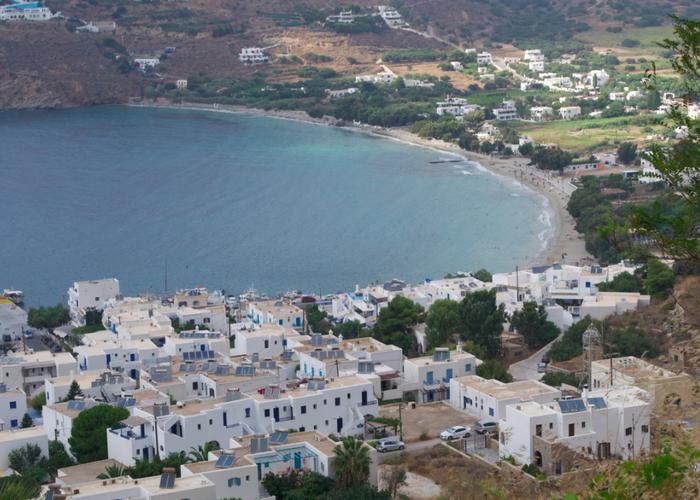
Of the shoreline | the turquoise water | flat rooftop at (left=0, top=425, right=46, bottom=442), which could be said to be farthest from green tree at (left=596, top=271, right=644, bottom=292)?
flat rooftop at (left=0, top=425, right=46, bottom=442)

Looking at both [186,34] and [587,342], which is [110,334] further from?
[186,34]

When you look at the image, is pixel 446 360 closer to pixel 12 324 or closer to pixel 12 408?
pixel 12 408

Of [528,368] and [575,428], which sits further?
[528,368]

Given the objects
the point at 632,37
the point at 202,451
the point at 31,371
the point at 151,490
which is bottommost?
the point at 632,37

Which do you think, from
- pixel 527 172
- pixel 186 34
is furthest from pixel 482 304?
pixel 186 34

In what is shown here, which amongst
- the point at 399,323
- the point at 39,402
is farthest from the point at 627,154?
the point at 39,402

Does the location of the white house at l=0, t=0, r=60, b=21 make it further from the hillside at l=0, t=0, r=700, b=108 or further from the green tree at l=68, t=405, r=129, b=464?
the green tree at l=68, t=405, r=129, b=464
